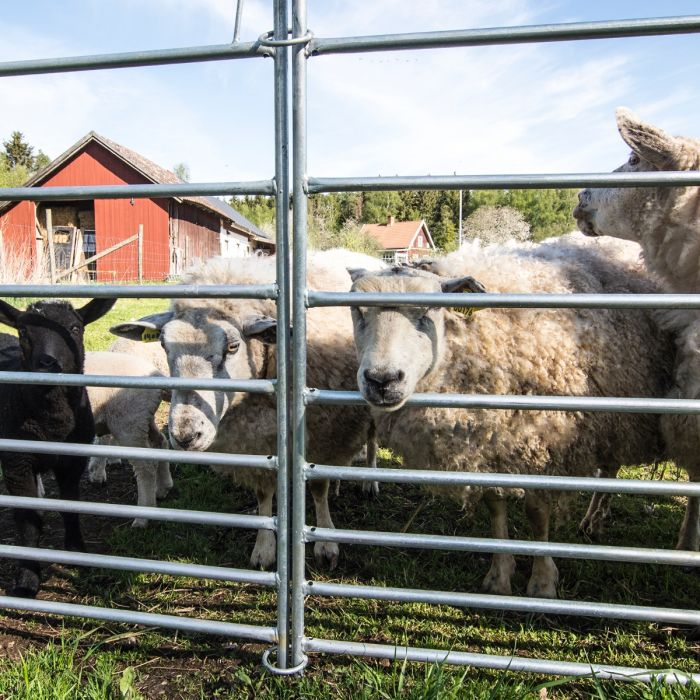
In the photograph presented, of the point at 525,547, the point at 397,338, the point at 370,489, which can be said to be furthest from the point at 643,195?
the point at 370,489

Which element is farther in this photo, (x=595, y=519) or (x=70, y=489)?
(x=595, y=519)

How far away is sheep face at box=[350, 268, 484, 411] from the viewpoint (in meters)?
2.33

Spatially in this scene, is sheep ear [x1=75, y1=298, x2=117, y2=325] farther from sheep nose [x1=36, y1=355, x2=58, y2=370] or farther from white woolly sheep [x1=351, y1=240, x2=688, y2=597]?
white woolly sheep [x1=351, y1=240, x2=688, y2=597]

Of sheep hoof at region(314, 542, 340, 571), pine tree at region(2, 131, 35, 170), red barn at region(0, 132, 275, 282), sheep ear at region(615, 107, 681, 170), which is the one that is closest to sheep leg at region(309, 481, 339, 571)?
sheep hoof at region(314, 542, 340, 571)

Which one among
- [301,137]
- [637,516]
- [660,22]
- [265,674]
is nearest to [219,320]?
[301,137]

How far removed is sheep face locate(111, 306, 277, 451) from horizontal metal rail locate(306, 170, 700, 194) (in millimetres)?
1145

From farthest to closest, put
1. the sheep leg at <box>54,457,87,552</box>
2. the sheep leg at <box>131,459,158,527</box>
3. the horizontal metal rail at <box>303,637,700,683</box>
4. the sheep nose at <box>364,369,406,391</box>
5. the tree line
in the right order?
the tree line
the sheep leg at <box>131,459,158,527</box>
the sheep leg at <box>54,457,87,552</box>
the sheep nose at <box>364,369,406,391</box>
the horizontal metal rail at <box>303,637,700,683</box>

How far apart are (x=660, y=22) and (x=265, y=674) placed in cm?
280

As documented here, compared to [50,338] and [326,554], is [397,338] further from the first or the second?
[50,338]

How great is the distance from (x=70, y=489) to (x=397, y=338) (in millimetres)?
2239

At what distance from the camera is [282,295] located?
2102 millimetres

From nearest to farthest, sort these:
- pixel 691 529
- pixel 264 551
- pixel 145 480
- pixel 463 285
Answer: pixel 463 285
pixel 264 551
pixel 691 529
pixel 145 480

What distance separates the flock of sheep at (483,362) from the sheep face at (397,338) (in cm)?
1

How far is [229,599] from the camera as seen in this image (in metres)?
2.91
